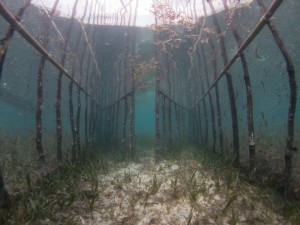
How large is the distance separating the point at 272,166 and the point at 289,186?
146 cm

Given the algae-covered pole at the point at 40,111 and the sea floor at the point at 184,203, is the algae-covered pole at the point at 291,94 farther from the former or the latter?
the algae-covered pole at the point at 40,111

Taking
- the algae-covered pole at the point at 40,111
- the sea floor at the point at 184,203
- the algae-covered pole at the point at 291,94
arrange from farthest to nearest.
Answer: the algae-covered pole at the point at 40,111 < the algae-covered pole at the point at 291,94 < the sea floor at the point at 184,203

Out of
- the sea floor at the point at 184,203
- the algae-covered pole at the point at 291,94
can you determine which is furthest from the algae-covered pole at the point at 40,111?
the algae-covered pole at the point at 291,94

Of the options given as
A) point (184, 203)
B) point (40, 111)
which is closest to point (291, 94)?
point (184, 203)

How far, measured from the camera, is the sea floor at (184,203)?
476 centimetres

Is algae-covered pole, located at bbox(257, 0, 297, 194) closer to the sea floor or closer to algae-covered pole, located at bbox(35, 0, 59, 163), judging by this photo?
the sea floor

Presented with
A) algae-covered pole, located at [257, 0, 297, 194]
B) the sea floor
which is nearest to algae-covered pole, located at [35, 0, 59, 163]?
the sea floor

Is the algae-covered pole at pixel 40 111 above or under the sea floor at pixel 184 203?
above

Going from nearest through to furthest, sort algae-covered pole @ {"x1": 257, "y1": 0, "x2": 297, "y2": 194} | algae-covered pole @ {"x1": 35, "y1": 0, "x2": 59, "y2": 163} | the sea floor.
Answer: the sea floor, algae-covered pole @ {"x1": 257, "y1": 0, "x2": 297, "y2": 194}, algae-covered pole @ {"x1": 35, "y1": 0, "x2": 59, "y2": 163}

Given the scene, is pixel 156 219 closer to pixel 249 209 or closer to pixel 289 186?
pixel 249 209

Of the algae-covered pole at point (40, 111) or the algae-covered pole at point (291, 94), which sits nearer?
the algae-covered pole at point (291, 94)

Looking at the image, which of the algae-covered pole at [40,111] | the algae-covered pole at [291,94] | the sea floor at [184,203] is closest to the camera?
the sea floor at [184,203]

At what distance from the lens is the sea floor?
15.6ft

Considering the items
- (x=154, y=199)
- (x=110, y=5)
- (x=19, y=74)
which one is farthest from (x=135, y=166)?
(x=19, y=74)
